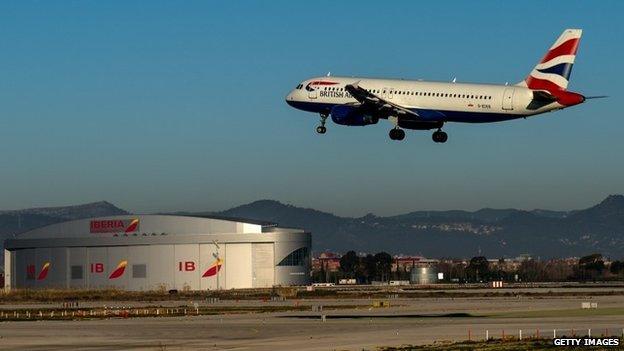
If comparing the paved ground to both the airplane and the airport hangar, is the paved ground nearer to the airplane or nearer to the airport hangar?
the airplane

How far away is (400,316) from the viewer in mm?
95500

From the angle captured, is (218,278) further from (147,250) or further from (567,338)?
(567,338)

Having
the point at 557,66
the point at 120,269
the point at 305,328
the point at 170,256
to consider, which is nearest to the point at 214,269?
the point at 170,256

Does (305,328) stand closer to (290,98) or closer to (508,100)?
(508,100)

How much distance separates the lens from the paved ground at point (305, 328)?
232ft

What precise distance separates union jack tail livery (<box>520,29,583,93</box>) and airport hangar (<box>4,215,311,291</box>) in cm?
8888

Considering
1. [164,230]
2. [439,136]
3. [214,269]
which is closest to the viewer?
[439,136]

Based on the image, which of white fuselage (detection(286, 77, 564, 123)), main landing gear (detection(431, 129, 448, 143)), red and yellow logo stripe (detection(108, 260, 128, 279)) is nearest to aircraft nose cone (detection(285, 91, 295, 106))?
white fuselage (detection(286, 77, 564, 123))

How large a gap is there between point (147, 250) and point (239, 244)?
14342 mm

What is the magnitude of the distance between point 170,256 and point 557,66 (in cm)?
9598

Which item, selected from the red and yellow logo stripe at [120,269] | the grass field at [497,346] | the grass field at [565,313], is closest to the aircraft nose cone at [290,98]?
the grass field at [565,313]

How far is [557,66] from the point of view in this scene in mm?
110875

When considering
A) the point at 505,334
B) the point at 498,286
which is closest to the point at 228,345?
the point at 505,334

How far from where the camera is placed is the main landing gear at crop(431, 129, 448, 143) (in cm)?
11356
